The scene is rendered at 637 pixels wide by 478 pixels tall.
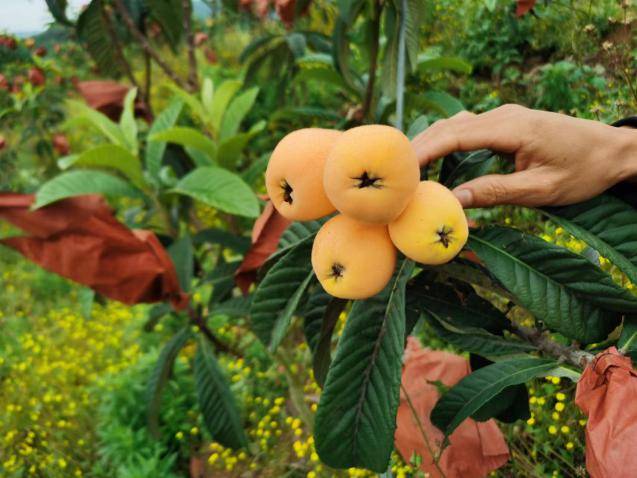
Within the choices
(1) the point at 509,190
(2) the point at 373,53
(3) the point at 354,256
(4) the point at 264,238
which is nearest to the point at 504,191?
(1) the point at 509,190

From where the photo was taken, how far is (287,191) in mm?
681

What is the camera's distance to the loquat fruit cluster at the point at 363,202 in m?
0.57

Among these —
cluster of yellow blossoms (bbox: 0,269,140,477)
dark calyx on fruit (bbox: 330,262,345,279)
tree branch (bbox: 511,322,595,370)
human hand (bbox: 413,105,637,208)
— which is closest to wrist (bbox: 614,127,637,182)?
human hand (bbox: 413,105,637,208)

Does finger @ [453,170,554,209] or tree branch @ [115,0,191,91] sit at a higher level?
tree branch @ [115,0,191,91]

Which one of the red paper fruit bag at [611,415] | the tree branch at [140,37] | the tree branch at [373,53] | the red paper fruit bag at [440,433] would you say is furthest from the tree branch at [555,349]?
the tree branch at [140,37]

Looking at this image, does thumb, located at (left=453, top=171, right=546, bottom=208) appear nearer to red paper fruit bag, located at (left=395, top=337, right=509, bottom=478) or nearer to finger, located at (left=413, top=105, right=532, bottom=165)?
finger, located at (left=413, top=105, right=532, bottom=165)

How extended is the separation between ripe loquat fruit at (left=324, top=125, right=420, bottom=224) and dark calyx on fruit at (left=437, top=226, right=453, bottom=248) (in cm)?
7

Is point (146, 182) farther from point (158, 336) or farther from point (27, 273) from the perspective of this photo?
point (27, 273)

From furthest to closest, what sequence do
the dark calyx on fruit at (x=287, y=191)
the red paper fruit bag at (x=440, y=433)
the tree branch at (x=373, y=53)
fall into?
the tree branch at (x=373, y=53)
the red paper fruit bag at (x=440, y=433)
the dark calyx on fruit at (x=287, y=191)

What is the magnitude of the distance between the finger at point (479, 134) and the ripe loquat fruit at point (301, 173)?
0.61 feet

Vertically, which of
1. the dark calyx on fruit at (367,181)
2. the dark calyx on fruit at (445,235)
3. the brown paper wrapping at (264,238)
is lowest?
the brown paper wrapping at (264,238)

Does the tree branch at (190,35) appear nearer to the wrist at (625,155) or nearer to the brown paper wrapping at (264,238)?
the brown paper wrapping at (264,238)

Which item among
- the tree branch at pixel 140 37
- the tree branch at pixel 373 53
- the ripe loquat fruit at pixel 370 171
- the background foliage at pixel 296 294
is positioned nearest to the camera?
the ripe loquat fruit at pixel 370 171

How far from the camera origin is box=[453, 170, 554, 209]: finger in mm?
728
